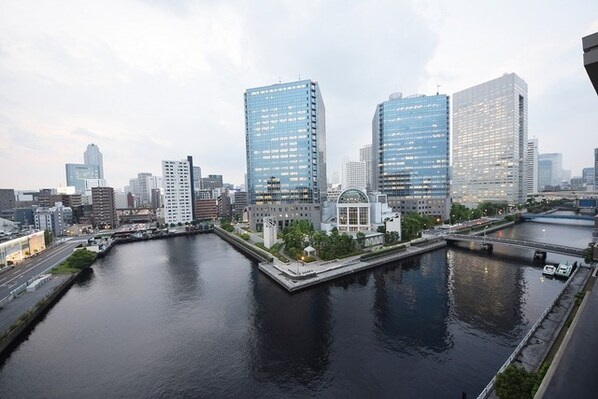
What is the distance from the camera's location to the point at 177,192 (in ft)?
435

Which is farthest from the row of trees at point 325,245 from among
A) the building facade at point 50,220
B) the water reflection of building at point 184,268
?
the building facade at point 50,220

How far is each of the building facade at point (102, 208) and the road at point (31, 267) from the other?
51.9 metres

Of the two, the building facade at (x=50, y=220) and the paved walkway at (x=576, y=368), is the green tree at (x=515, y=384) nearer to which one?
the paved walkway at (x=576, y=368)

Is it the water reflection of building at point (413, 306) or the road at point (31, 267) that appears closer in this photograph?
the water reflection of building at point (413, 306)

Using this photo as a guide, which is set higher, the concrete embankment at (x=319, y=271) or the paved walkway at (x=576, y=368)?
the paved walkway at (x=576, y=368)

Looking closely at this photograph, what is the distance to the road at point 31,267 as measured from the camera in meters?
45.7

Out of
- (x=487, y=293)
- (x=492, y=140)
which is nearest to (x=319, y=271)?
(x=487, y=293)

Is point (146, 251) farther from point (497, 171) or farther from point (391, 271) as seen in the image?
point (497, 171)

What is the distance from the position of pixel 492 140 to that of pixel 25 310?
217413 millimetres

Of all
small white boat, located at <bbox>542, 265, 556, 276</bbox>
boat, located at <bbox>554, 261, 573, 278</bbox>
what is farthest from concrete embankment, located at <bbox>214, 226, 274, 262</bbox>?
boat, located at <bbox>554, 261, 573, 278</bbox>

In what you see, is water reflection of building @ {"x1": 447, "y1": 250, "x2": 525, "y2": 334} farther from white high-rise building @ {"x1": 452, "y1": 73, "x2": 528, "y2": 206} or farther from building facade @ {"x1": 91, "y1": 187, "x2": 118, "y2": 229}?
building facade @ {"x1": 91, "y1": 187, "x2": 118, "y2": 229}

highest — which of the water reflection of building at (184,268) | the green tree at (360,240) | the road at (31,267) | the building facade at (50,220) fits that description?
the building facade at (50,220)

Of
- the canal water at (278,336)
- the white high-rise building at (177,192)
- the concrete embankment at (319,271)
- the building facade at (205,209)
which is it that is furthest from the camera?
the building facade at (205,209)

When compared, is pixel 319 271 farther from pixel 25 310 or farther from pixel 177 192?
pixel 177 192
